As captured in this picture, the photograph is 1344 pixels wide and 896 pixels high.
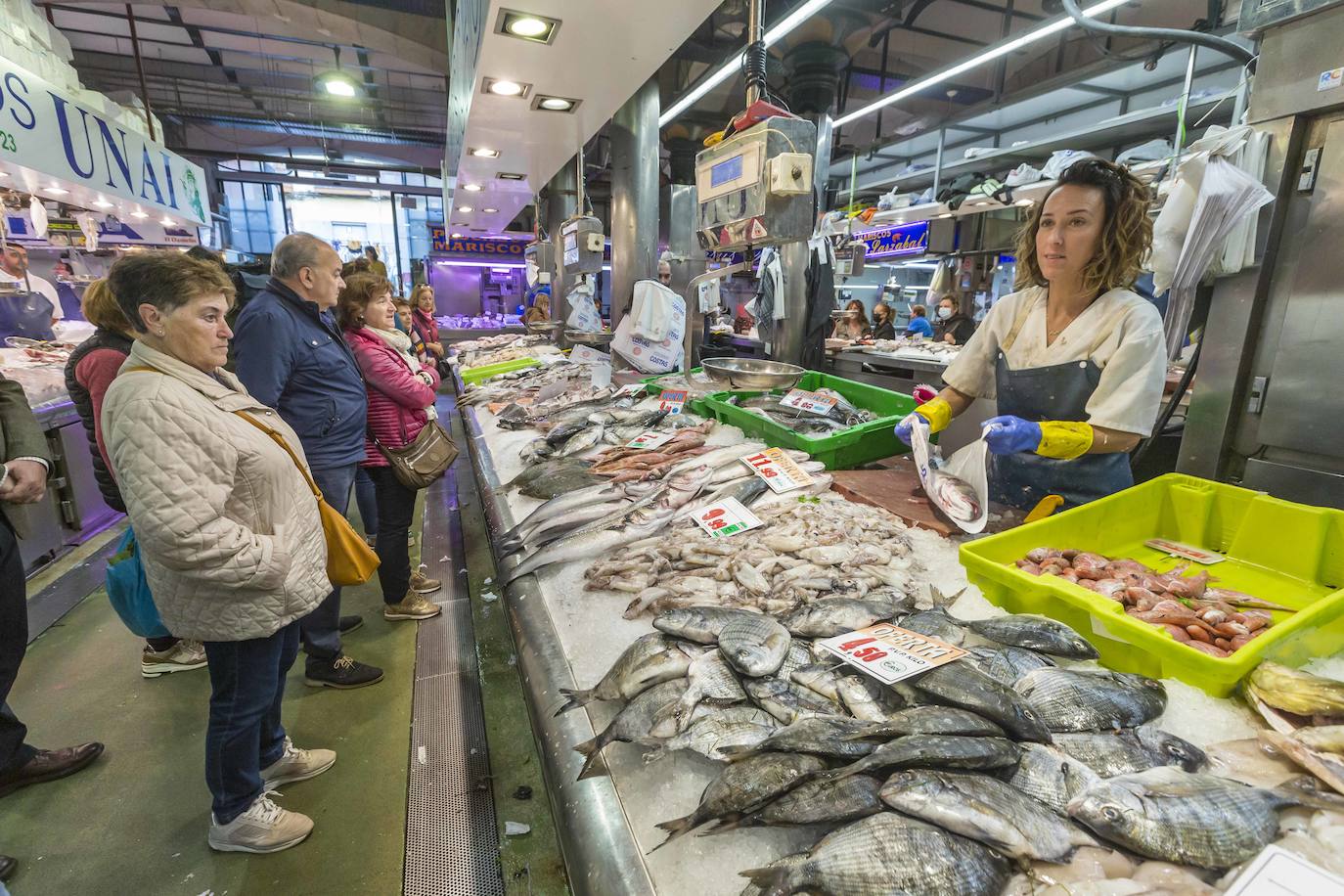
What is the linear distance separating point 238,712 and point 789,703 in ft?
6.25

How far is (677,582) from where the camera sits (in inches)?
68.6

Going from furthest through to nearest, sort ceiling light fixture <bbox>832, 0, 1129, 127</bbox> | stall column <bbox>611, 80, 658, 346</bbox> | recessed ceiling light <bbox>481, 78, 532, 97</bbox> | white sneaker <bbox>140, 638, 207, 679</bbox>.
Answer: stall column <bbox>611, 80, 658, 346</bbox> → ceiling light fixture <bbox>832, 0, 1129, 127</bbox> → recessed ceiling light <bbox>481, 78, 532, 97</bbox> → white sneaker <bbox>140, 638, 207, 679</bbox>

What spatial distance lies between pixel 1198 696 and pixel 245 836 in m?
2.89

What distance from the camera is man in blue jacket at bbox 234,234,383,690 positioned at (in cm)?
256

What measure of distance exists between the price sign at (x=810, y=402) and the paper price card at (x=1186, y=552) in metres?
1.45

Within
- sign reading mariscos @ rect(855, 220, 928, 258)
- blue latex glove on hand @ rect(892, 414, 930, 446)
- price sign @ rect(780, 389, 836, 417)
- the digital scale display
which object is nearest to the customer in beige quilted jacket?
the digital scale display

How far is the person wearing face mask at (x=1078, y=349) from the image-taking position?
198cm

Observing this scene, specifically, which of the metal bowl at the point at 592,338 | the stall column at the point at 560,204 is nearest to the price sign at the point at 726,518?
the metal bowl at the point at 592,338

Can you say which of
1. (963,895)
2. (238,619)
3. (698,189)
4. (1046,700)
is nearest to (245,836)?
(238,619)

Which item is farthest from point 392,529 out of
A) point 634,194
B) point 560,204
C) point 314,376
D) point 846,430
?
point 560,204

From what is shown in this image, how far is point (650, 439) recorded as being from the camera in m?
3.18

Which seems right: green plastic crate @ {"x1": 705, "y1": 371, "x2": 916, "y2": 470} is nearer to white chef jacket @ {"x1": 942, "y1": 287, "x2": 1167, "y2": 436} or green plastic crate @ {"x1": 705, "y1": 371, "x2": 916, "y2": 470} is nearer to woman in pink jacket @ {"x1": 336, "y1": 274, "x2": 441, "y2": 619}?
white chef jacket @ {"x1": 942, "y1": 287, "x2": 1167, "y2": 436}

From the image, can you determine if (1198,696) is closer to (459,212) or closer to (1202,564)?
(1202,564)

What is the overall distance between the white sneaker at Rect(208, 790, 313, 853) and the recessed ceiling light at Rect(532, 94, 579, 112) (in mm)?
4930
